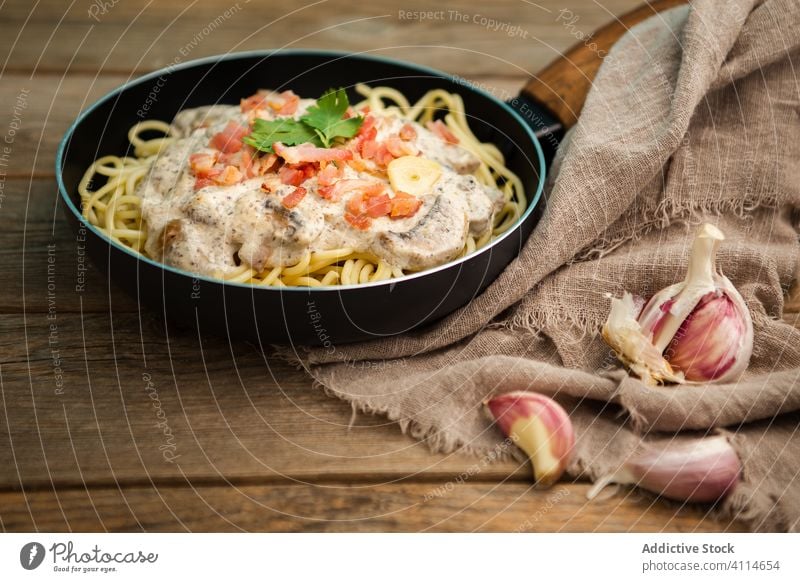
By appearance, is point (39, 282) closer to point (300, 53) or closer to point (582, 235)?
point (300, 53)

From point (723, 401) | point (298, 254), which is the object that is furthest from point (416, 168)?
point (723, 401)

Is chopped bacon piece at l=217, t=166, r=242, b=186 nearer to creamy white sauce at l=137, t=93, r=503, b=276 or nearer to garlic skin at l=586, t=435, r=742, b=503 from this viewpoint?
creamy white sauce at l=137, t=93, r=503, b=276

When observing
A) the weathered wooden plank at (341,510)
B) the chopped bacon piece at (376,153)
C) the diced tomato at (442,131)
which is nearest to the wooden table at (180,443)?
the weathered wooden plank at (341,510)

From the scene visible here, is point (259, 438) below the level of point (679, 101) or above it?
below

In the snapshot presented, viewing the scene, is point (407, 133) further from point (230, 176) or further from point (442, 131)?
point (230, 176)

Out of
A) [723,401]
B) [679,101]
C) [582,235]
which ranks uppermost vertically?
[679,101]

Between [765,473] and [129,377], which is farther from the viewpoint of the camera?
[129,377]

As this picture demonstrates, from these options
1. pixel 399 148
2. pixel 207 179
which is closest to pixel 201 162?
pixel 207 179

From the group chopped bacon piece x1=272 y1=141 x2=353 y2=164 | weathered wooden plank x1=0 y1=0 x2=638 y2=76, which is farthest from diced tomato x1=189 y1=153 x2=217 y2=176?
weathered wooden plank x1=0 y1=0 x2=638 y2=76
